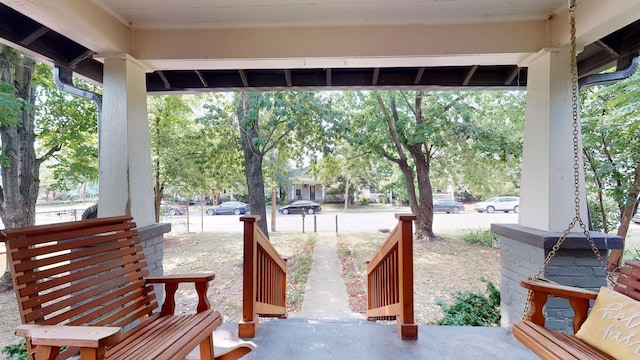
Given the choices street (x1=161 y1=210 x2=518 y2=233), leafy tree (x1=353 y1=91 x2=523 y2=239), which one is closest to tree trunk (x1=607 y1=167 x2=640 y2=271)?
leafy tree (x1=353 y1=91 x2=523 y2=239)

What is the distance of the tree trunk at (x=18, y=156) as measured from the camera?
464 cm

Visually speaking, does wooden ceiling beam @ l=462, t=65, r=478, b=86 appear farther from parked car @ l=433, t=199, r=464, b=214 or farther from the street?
parked car @ l=433, t=199, r=464, b=214

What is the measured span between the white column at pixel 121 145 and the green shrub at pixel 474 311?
10.0 feet

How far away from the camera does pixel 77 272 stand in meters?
1.53

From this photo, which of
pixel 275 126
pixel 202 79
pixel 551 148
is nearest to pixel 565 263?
pixel 551 148

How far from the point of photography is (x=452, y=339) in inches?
83.5

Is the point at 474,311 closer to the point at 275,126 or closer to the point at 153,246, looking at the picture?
the point at 153,246

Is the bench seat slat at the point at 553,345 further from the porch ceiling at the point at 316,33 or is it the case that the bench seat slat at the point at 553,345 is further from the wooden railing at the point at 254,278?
the porch ceiling at the point at 316,33

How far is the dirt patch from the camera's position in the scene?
4629 mm

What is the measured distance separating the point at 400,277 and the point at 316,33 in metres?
2.08

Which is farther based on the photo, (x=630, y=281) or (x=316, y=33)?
(x=316, y=33)

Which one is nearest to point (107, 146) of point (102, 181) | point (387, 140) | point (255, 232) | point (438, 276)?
point (102, 181)

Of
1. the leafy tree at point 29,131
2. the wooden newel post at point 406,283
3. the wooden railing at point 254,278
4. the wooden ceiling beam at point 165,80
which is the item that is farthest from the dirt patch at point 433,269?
the leafy tree at point 29,131

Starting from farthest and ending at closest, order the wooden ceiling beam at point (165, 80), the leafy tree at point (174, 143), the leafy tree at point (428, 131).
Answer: the leafy tree at point (174, 143) → the leafy tree at point (428, 131) → the wooden ceiling beam at point (165, 80)
